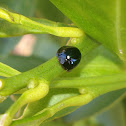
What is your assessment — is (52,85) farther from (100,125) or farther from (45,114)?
(100,125)

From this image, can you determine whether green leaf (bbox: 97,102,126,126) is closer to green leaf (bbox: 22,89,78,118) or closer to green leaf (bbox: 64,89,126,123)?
green leaf (bbox: 64,89,126,123)

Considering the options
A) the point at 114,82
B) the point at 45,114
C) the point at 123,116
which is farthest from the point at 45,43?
the point at 45,114

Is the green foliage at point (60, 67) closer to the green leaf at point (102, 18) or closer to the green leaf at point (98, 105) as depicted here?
the green leaf at point (102, 18)

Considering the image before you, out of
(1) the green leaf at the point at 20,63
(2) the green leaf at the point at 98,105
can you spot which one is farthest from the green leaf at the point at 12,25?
(2) the green leaf at the point at 98,105

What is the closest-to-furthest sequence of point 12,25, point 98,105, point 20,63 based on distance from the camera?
point 12,25
point 20,63
point 98,105

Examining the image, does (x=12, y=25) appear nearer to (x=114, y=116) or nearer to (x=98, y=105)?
(x=98, y=105)

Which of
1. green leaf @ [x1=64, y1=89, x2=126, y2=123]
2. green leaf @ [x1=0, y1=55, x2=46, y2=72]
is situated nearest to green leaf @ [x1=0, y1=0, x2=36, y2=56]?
green leaf @ [x1=0, y1=55, x2=46, y2=72]

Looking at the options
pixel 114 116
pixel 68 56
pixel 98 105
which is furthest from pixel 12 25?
pixel 114 116
